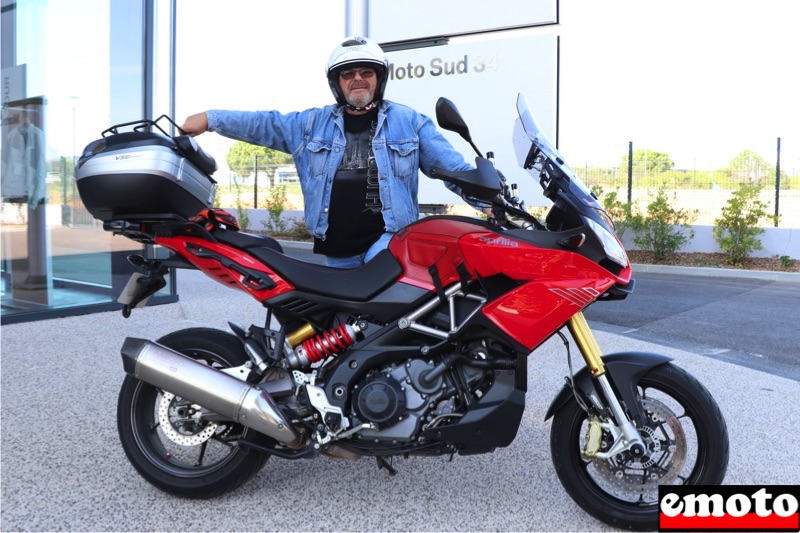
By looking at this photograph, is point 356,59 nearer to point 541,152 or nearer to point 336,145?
point 336,145

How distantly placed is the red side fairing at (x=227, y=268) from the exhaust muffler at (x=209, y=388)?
0.34m

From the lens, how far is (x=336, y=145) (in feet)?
11.7

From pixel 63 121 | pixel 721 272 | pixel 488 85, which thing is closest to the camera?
pixel 63 121

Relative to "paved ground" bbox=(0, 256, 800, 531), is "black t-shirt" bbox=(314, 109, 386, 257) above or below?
above

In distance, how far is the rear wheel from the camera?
304cm

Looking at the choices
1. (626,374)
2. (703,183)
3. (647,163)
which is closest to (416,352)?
(626,374)

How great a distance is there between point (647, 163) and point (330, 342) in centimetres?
1403

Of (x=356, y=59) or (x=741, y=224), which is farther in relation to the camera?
(x=741, y=224)

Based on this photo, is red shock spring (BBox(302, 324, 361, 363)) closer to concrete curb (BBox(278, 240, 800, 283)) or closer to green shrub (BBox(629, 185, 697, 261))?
concrete curb (BBox(278, 240, 800, 283))

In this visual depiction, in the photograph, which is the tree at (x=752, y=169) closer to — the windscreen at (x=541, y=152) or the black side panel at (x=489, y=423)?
the windscreen at (x=541, y=152)

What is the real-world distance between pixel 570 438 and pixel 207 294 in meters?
6.66

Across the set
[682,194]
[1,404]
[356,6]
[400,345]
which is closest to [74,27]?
[356,6]

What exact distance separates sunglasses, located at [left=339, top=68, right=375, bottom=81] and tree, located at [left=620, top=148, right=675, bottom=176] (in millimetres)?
13026

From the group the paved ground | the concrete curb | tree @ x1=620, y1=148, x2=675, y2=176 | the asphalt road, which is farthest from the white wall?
the paved ground
